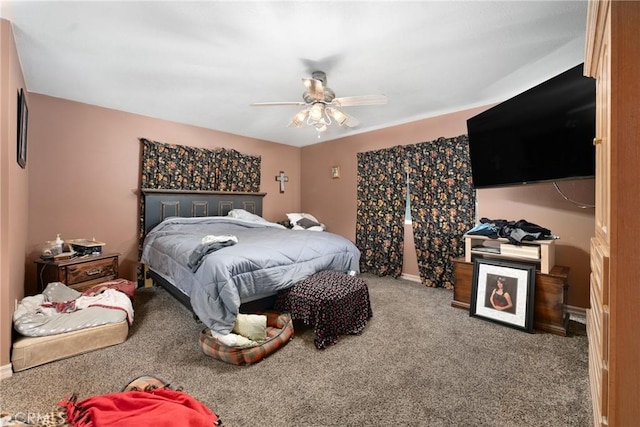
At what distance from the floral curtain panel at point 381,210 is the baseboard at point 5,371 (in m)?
3.80

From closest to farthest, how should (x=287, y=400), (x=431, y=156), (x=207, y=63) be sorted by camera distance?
(x=287, y=400) → (x=207, y=63) → (x=431, y=156)

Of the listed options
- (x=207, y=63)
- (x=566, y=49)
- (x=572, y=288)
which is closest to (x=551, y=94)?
(x=566, y=49)

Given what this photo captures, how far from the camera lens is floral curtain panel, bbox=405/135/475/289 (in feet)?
11.6

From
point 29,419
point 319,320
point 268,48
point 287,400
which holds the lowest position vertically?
point 287,400

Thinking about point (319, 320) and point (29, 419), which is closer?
point (29, 419)

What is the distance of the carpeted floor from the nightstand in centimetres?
82

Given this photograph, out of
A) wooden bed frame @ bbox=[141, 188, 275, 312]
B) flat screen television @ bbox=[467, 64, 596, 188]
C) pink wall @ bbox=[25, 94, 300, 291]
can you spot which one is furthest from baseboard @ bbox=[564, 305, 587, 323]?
pink wall @ bbox=[25, 94, 300, 291]

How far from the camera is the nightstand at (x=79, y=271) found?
2748 mm

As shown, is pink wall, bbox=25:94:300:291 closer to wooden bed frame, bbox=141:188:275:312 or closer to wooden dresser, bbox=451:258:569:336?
wooden bed frame, bbox=141:188:275:312

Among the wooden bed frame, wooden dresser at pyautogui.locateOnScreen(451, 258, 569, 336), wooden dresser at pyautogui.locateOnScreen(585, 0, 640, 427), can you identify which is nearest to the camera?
wooden dresser at pyautogui.locateOnScreen(585, 0, 640, 427)

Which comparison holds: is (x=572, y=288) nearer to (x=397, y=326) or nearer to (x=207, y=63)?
(x=397, y=326)

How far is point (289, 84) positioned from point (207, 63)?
2.46ft

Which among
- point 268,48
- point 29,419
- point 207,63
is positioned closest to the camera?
point 29,419

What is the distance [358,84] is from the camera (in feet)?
9.15
